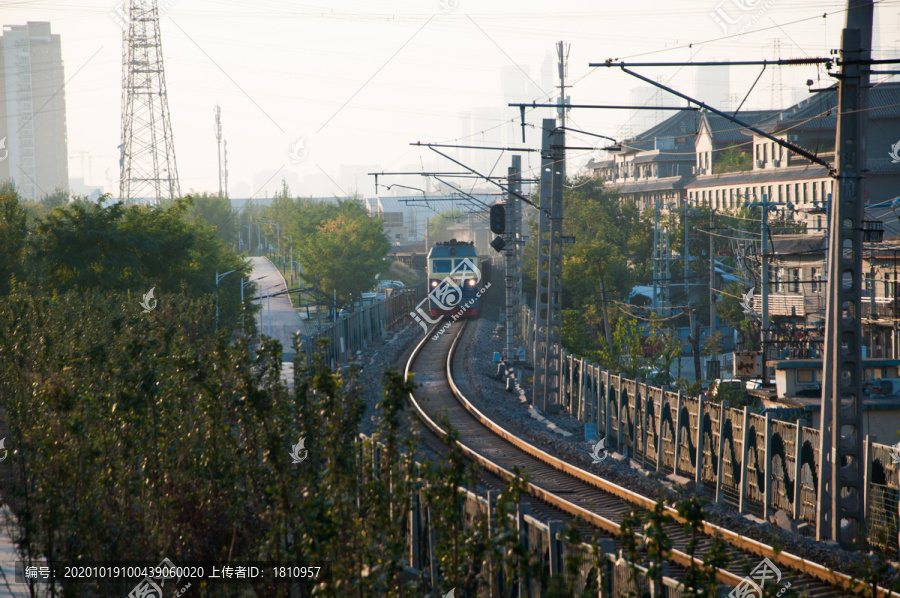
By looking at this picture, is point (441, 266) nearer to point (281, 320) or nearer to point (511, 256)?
point (511, 256)

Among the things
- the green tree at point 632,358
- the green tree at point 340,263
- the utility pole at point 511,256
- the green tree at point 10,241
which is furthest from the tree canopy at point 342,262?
the green tree at point 632,358

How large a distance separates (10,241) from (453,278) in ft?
68.7

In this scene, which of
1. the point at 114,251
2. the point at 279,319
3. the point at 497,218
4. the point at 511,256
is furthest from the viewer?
the point at 279,319

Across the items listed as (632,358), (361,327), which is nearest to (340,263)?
(361,327)

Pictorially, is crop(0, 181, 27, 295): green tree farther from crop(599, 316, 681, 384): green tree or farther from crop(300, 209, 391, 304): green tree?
crop(599, 316, 681, 384): green tree

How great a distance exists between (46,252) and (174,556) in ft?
86.9

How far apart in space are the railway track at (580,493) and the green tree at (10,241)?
64.3 feet

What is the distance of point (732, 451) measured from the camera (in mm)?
14125

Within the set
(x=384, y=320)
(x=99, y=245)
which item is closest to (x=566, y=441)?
(x=99, y=245)

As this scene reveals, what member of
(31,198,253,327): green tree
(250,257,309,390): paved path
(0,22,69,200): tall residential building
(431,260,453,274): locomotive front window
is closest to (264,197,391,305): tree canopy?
(250,257,309,390): paved path

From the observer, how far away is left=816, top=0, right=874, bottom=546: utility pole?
10523mm

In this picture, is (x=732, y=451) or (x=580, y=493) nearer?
(x=732, y=451)

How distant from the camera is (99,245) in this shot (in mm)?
31469

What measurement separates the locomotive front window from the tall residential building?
15949cm
